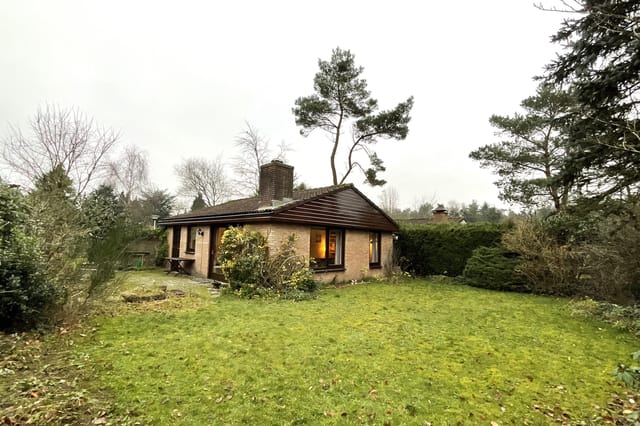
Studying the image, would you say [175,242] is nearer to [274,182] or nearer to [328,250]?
[274,182]

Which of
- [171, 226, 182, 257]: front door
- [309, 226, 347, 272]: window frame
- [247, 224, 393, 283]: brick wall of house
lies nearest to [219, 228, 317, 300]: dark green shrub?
[247, 224, 393, 283]: brick wall of house

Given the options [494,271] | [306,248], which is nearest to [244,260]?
[306,248]

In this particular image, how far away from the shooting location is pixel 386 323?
621cm

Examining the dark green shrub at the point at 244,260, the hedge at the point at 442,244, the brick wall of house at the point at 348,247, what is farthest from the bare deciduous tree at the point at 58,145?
the hedge at the point at 442,244

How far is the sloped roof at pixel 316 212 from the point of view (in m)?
10.2

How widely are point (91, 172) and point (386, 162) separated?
18008 mm

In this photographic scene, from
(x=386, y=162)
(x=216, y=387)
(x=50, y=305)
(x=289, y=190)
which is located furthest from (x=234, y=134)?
(x=216, y=387)

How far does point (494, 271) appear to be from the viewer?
38.2 ft

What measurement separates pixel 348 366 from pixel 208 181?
30375mm

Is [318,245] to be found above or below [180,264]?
above

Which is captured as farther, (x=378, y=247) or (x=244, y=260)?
(x=378, y=247)

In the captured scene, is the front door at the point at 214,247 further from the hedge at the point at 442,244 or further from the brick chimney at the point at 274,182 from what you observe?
the hedge at the point at 442,244

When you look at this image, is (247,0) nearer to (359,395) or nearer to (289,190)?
(289,190)

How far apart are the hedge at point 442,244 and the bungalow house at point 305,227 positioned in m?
1.36
